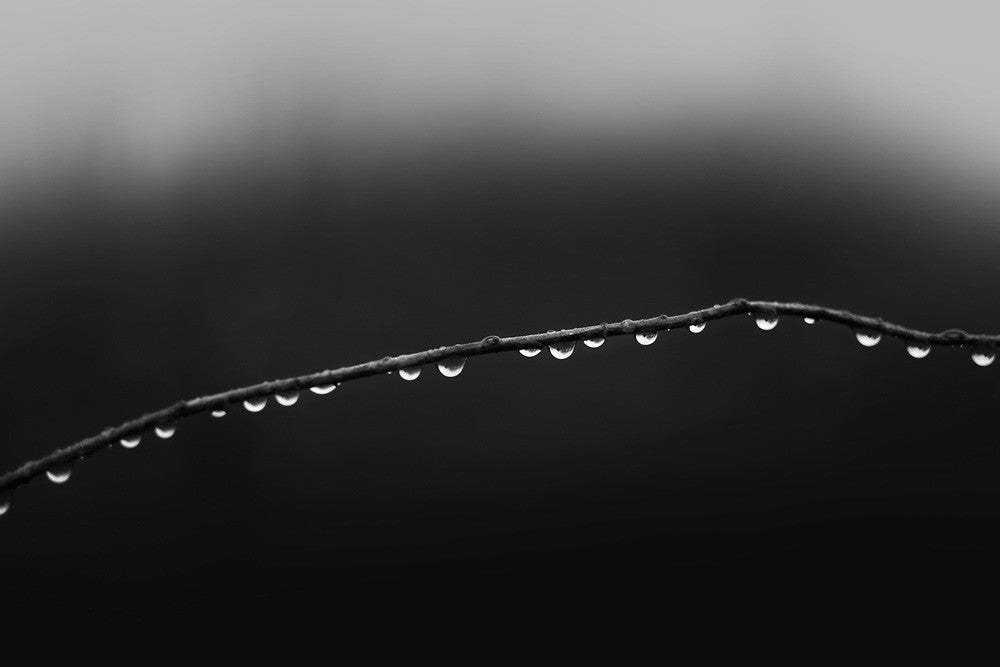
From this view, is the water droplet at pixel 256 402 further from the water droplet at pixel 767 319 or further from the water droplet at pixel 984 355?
the water droplet at pixel 984 355

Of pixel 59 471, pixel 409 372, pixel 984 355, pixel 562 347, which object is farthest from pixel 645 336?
pixel 59 471

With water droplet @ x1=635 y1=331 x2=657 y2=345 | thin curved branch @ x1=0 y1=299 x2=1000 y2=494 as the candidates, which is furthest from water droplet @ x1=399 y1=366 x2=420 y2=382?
water droplet @ x1=635 y1=331 x2=657 y2=345

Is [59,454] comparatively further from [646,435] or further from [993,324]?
[993,324]

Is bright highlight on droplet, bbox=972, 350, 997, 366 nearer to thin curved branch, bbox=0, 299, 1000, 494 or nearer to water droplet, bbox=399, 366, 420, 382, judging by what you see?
thin curved branch, bbox=0, 299, 1000, 494

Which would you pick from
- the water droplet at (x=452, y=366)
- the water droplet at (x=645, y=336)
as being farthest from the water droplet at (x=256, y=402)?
the water droplet at (x=645, y=336)

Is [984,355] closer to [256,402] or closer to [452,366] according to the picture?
[452,366]

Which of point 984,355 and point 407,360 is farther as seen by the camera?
point 984,355

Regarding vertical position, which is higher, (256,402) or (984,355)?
(256,402)

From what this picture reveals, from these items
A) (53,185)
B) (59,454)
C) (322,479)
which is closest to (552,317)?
(322,479)

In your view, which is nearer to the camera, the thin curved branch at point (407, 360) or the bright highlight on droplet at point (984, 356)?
the thin curved branch at point (407, 360)
